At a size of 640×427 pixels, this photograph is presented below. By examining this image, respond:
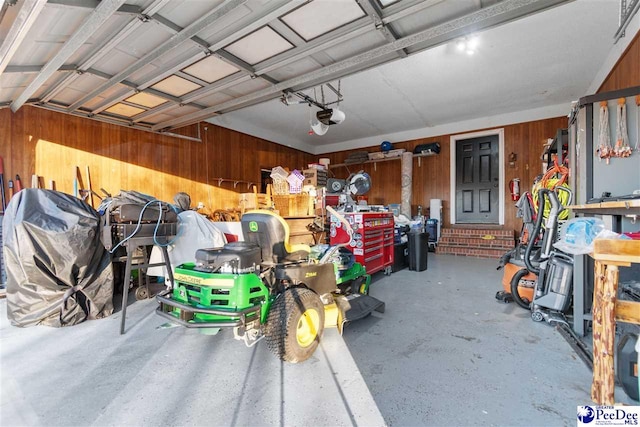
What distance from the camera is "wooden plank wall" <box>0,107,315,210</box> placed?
13.9 feet

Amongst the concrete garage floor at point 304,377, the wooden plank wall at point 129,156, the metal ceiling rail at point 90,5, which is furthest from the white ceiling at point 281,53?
the concrete garage floor at point 304,377

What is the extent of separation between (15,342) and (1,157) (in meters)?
3.20

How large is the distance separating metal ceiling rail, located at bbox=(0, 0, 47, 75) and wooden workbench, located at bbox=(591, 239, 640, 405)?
3566 mm

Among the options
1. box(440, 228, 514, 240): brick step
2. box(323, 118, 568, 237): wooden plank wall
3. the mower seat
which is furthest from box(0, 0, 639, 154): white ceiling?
box(440, 228, 514, 240): brick step

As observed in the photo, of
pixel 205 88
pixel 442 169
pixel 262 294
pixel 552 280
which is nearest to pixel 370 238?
pixel 552 280

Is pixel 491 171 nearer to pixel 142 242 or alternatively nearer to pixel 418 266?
pixel 418 266

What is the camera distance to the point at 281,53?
3.03m

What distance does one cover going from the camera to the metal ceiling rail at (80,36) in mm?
2125

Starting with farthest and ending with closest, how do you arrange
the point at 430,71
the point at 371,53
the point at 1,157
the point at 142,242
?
1. the point at 430,71
2. the point at 1,157
3. the point at 371,53
4. the point at 142,242

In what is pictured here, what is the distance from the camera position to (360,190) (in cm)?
514

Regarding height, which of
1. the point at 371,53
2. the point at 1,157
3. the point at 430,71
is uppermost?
the point at 430,71

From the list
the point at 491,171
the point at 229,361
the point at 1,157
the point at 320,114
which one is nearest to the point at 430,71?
the point at 320,114

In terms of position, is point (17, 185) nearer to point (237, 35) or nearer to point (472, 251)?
point (237, 35)

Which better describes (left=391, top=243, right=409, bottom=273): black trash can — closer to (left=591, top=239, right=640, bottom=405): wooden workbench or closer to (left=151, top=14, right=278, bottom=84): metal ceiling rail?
(left=151, top=14, right=278, bottom=84): metal ceiling rail
